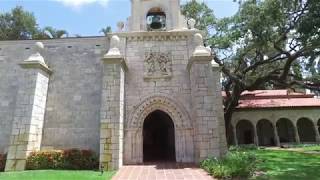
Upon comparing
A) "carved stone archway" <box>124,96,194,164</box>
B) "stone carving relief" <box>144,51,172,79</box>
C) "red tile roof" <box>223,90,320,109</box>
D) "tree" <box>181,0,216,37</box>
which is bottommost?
"carved stone archway" <box>124,96,194,164</box>

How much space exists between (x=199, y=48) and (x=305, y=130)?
2085 centimetres

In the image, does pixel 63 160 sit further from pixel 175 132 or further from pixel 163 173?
pixel 175 132

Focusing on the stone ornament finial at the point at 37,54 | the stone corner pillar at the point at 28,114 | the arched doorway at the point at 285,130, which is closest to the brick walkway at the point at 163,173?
the stone corner pillar at the point at 28,114

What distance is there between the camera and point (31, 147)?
1112cm

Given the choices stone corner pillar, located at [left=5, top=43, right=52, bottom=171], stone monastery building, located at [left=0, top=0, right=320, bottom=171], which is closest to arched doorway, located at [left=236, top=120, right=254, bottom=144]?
stone monastery building, located at [left=0, top=0, right=320, bottom=171]

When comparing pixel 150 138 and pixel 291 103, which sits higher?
pixel 291 103

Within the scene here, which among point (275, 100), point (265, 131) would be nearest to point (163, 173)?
point (265, 131)

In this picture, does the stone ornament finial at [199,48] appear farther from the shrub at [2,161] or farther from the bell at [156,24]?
the shrub at [2,161]

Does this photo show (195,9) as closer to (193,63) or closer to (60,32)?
(193,63)

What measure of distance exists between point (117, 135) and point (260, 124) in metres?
20.1

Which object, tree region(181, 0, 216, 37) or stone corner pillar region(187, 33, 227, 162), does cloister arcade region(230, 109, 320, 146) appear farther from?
stone corner pillar region(187, 33, 227, 162)

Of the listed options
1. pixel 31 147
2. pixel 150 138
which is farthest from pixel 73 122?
pixel 150 138

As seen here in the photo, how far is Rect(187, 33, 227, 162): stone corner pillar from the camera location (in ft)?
34.5

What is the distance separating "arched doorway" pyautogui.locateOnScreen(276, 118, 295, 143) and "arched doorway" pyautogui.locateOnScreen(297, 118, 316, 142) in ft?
3.80
